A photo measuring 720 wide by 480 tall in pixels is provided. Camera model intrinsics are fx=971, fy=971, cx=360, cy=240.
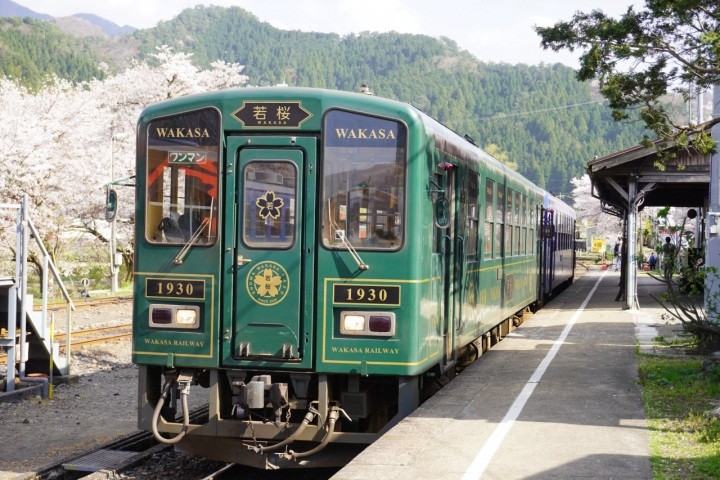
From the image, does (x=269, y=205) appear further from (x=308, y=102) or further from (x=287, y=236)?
(x=308, y=102)

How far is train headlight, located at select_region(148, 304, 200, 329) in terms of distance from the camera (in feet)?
25.5

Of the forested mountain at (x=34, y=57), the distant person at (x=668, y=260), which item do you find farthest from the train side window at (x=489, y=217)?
the forested mountain at (x=34, y=57)

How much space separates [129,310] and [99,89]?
71.2 ft

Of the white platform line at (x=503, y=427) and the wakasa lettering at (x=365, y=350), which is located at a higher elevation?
the wakasa lettering at (x=365, y=350)

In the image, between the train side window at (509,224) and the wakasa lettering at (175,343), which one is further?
the train side window at (509,224)

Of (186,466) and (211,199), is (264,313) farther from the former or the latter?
(186,466)

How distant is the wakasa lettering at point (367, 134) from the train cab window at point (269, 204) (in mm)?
468

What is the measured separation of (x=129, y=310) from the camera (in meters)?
24.1

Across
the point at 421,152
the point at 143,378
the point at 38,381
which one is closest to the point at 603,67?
the point at 421,152

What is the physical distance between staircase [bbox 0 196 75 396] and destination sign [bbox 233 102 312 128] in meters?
5.09

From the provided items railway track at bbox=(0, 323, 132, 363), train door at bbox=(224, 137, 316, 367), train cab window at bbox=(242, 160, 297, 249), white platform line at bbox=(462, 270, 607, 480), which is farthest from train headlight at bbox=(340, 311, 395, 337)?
railway track at bbox=(0, 323, 132, 363)

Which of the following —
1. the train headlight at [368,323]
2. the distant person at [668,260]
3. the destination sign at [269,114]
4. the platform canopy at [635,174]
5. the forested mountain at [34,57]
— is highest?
the forested mountain at [34,57]

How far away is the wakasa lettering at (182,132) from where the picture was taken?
7.87m

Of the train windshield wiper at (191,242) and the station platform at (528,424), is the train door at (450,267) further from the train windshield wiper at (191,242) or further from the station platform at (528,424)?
the train windshield wiper at (191,242)
